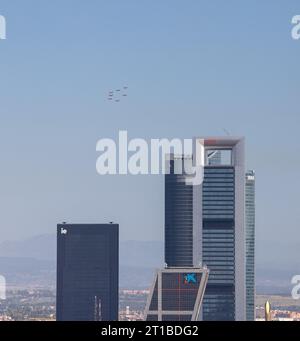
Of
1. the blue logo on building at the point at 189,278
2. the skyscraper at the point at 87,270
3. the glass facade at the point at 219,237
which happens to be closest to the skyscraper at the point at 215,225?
the glass facade at the point at 219,237

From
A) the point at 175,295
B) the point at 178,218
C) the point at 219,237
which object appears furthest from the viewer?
the point at 178,218

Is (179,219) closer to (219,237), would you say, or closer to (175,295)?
(219,237)

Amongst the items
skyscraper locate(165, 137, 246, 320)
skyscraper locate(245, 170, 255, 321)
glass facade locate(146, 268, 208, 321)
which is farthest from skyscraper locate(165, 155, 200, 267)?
glass facade locate(146, 268, 208, 321)

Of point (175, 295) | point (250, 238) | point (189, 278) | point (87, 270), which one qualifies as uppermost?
point (250, 238)

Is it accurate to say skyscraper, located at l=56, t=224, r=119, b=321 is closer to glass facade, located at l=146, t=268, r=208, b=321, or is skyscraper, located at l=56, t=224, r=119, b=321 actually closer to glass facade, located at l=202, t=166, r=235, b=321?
glass facade, located at l=202, t=166, r=235, b=321

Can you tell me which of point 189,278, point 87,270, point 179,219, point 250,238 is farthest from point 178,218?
point 189,278

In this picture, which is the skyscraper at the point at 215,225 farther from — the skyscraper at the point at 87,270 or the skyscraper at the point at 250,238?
the skyscraper at the point at 87,270
